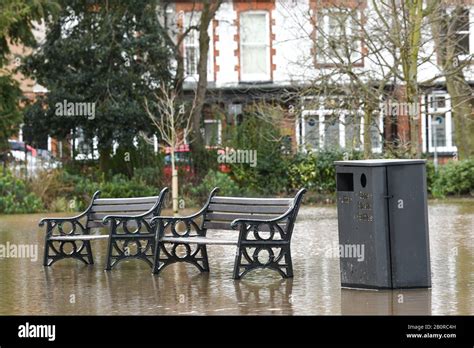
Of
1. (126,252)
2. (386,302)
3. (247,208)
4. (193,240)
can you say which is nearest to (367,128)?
(126,252)

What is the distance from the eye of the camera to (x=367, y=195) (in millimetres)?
12977

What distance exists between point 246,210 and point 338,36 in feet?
43.7

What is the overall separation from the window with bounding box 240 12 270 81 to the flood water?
85.7 ft

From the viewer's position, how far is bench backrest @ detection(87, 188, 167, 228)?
15976 mm

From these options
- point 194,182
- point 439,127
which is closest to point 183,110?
point 194,182

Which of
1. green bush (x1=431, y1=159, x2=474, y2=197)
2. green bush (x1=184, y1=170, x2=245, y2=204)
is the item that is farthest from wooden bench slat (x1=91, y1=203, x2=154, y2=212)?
green bush (x1=431, y1=159, x2=474, y2=197)

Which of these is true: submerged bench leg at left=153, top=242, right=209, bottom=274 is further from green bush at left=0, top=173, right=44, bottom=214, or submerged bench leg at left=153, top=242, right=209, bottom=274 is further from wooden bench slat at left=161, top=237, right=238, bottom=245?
green bush at left=0, top=173, right=44, bottom=214

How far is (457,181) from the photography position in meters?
32.6

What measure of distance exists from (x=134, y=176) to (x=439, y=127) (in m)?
17.1

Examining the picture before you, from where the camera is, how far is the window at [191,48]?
39.7 meters

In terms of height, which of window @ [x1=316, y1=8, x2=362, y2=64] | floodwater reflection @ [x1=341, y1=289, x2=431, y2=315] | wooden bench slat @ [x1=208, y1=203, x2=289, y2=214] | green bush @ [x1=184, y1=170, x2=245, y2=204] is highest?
window @ [x1=316, y1=8, x2=362, y2=64]
